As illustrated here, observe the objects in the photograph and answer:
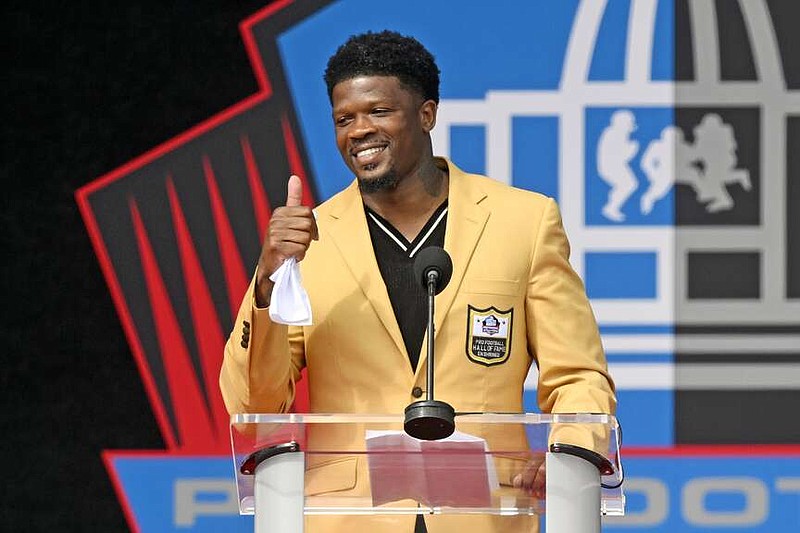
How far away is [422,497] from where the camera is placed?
258 centimetres

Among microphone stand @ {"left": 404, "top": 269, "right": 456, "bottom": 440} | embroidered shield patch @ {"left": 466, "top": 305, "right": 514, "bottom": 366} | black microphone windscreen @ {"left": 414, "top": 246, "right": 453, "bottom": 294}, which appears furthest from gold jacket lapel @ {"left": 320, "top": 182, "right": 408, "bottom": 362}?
microphone stand @ {"left": 404, "top": 269, "right": 456, "bottom": 440}

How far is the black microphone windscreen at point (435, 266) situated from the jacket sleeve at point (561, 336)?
450 millimetres

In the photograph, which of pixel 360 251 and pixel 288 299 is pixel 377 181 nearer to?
pixel 360 251

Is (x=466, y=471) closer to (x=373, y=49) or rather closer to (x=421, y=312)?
(x=421, y=312)

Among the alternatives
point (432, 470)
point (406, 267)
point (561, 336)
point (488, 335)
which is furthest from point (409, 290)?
point (432, 470)

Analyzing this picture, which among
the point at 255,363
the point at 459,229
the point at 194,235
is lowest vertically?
the point at 255,363

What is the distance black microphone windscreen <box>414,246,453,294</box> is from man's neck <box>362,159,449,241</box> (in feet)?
2.13

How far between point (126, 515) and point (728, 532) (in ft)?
5.24

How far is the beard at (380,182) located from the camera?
316cm

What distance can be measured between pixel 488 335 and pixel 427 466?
1.90 ft

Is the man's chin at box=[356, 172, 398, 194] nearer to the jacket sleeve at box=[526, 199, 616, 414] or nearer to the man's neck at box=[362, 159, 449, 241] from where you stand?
the man's neck at box=[362, 159, 449, 241]

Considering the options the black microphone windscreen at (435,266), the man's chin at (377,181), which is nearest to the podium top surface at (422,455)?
the black microphone windscreen at (435,266)

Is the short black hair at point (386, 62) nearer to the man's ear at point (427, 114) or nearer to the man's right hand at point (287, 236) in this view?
the man's ear at point (427, 114)

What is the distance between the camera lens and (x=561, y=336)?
306cm
